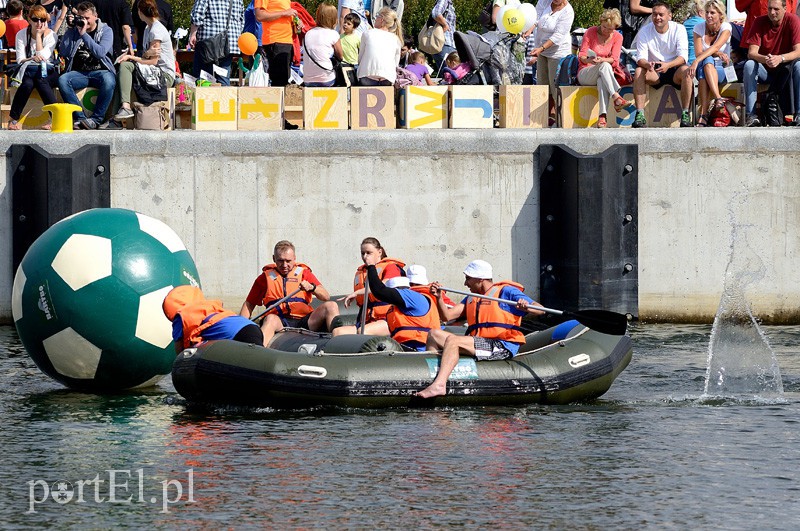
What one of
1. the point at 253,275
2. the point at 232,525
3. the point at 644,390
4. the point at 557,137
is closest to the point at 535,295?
the point at 557,137

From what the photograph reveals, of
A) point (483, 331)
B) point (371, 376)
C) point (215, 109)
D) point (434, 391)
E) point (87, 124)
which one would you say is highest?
point (215, 109)

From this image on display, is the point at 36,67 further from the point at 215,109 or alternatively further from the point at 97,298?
the point at 97,298

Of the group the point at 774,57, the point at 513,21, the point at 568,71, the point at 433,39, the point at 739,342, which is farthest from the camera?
the point at 433,39

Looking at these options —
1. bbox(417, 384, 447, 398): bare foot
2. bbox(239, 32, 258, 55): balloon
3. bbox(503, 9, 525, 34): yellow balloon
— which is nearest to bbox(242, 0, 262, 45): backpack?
bbox(239, 32, 258, 55): balloon

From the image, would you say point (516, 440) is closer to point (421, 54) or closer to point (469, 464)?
point (469, 464)

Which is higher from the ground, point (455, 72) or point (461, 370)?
point (455, 72)

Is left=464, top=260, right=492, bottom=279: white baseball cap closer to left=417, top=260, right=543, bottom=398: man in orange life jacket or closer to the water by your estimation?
left=417, top=260, right=543, bottom=398: man in orange life jacket

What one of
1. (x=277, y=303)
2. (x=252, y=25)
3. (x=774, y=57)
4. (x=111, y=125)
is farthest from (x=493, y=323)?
(x=252, y=25)

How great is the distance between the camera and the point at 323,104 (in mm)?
17250

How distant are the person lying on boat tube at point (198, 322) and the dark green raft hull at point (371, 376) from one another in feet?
0.74

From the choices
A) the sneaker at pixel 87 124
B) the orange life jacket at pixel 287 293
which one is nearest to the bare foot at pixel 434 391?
the orange life jacket at pixel 287 293

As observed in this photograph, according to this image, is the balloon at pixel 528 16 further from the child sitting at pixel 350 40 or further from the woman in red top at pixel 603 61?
the child sitting at pixel 350 40

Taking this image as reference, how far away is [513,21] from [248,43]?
3365 mm

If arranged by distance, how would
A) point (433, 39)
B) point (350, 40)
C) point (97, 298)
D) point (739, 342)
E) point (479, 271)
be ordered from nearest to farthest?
point (97, 298)
point (479, 271)
point (739, 342)
point (350, 40)
point (433, 39)
